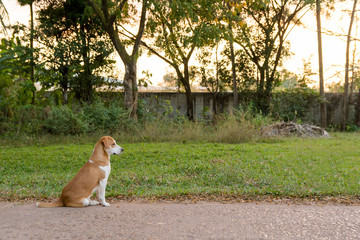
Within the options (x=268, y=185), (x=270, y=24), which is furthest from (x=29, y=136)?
(x=270, y=24)

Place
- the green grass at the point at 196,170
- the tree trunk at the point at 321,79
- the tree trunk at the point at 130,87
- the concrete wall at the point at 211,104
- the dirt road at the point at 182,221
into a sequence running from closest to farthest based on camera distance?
the dirt road at the point at 182,221 < the green grass at the point at 196,170 < the tree trunk at the point at 130,87 < the tree trunk at the point at 321,79 < the concrete wall at the point at 211,104

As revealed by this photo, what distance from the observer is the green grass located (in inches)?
278

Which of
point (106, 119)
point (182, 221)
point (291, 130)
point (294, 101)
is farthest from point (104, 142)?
point (294, 101)

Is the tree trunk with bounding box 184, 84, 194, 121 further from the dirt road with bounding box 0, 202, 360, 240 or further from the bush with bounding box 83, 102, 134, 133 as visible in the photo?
the dirt road with bounding box 0, 202, 360, 240

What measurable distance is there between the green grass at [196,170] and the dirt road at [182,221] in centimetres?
85

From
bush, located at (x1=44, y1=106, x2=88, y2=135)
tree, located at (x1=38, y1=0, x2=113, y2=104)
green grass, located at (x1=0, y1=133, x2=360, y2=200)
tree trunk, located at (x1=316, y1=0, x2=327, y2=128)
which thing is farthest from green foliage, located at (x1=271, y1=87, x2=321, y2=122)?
bush, located at (x1=44, y1=106, x2=88, y2=135)

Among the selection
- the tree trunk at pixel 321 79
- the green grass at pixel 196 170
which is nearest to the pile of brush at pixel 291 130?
the green grass at pixel 196 170

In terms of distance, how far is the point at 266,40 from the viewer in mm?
20391

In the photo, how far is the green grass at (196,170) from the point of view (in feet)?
23.1

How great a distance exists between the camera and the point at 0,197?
22.7 ft

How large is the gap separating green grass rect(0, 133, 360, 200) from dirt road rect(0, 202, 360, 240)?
850 millimetres

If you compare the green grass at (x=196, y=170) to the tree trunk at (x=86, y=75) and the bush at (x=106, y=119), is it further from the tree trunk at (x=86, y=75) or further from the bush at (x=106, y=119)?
the tree trunk at (x=86, y=75)

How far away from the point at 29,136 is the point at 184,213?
1014 cm

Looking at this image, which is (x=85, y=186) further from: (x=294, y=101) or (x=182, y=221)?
(x=294, y=101)
